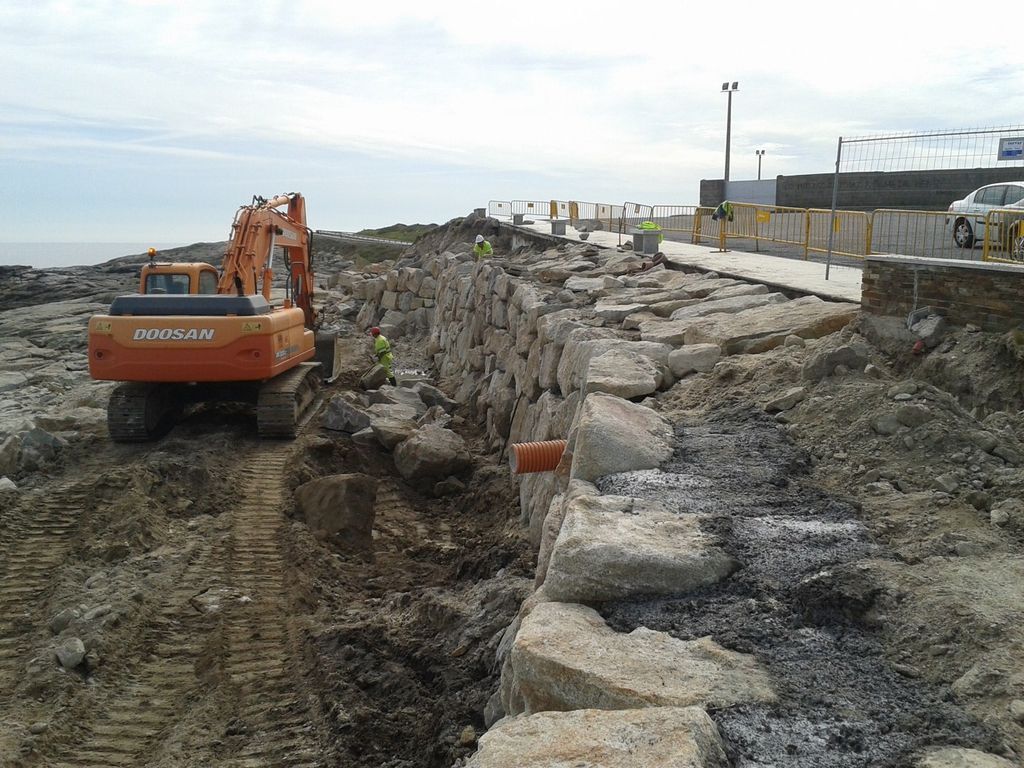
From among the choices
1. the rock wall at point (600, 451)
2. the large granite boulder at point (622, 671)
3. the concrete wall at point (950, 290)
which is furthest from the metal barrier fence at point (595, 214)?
the large granite boulder at point (622, 671)

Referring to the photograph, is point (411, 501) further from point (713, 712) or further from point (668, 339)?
point (713, 712)

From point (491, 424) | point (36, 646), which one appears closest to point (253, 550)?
point (36, 646)

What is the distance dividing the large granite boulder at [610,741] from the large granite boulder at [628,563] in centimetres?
88

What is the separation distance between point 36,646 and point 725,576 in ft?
15.3

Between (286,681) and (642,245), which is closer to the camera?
(286,681)

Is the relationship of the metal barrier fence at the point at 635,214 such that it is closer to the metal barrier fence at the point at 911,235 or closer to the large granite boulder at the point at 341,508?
the metal barrier fence at the point at 911,235

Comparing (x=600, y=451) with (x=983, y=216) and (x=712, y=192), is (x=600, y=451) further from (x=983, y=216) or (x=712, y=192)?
(x=712, y=192)

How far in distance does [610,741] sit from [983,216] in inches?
436

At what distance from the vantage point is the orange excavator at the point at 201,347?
10.1 m

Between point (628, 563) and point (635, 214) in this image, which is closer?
point (628, 563)

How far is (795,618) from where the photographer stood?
10.8ft

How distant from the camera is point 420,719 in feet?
16.1

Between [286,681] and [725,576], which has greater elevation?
[725,576]

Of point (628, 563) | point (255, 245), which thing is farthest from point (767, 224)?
point (628, 563)
